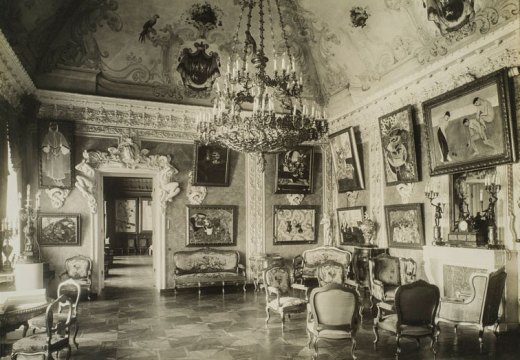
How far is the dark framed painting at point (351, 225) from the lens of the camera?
433 inches

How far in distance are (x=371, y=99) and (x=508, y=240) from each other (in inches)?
195

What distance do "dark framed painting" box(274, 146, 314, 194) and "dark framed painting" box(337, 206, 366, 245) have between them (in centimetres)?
131

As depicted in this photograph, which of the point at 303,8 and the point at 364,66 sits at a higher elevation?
the point at 303,8

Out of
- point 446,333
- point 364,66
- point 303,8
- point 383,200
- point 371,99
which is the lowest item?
point 446,333

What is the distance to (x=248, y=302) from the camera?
31.4 feet

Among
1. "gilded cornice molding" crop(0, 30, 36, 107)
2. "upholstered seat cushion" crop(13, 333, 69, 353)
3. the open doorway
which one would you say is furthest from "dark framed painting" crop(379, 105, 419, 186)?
the open doorway

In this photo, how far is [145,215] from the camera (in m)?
22.6

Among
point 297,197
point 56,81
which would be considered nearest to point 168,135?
point 56,81

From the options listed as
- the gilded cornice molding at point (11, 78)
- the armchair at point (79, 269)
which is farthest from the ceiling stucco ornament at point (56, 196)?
the gilded cornice molding at point (11, 78)

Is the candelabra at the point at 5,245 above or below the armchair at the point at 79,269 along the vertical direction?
above

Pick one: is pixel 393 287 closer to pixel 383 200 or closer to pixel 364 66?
pixel 383 200

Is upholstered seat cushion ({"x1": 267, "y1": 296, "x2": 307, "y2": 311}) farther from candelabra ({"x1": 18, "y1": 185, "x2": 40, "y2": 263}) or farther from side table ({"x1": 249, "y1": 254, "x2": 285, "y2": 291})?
candelabra ({"x1": 18, "y1": 185, "x2": 40, "y2": 263})

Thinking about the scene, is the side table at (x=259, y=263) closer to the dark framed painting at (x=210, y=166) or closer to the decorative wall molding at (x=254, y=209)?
the decorative wall molding at (x=254, y=209)

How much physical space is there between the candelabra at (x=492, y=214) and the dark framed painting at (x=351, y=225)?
156 inches
